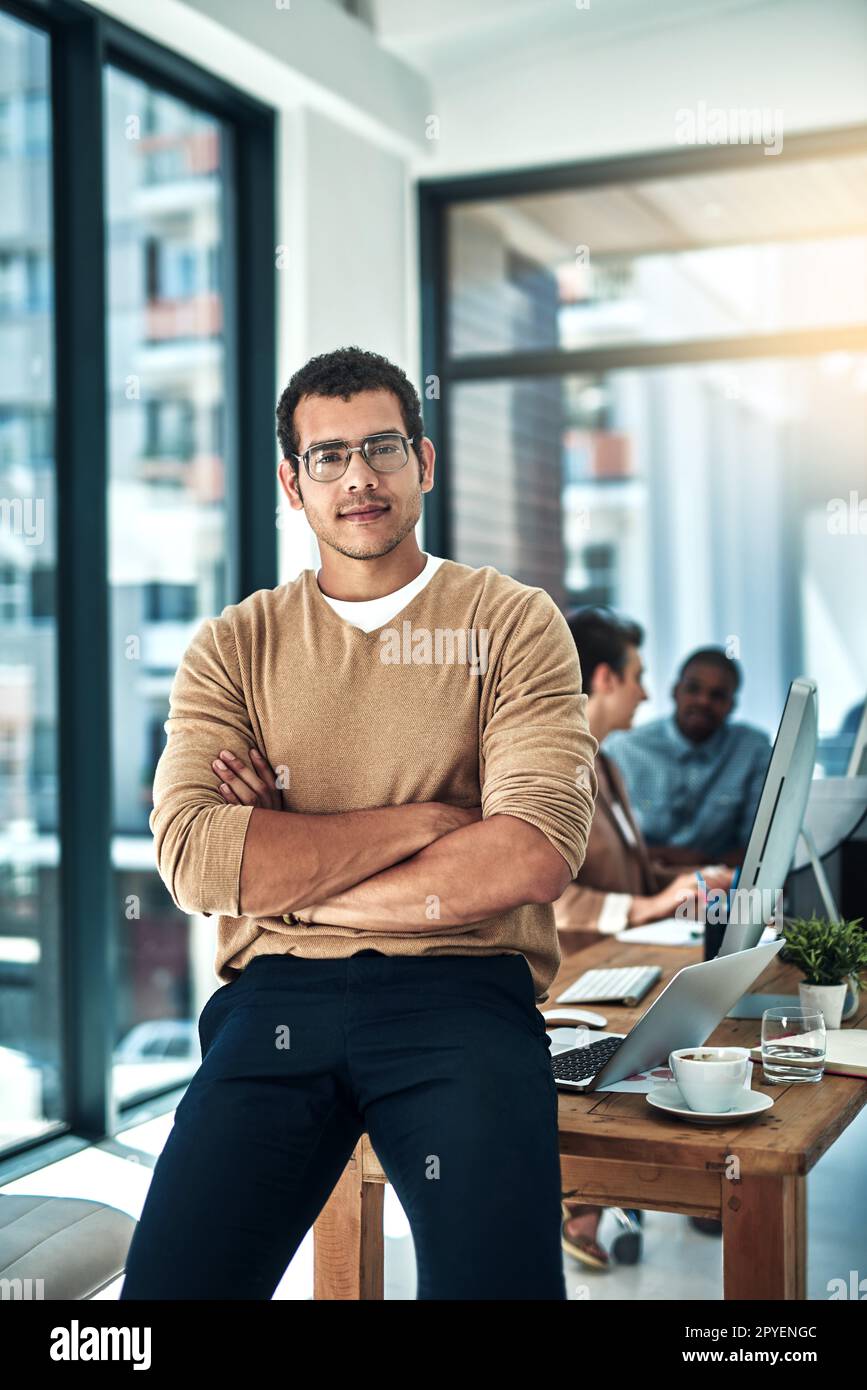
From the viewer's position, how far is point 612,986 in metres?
2.11

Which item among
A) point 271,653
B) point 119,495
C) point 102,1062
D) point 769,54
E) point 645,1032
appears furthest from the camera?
point 119,495

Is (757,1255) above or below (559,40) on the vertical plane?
below

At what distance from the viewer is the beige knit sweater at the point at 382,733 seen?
162cm

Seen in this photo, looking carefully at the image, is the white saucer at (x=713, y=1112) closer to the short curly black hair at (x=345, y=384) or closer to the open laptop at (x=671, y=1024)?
the open laptop at (x=671, y=1024)

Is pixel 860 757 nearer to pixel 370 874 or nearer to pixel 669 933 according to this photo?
pixel 669 933

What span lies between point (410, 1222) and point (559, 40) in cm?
386

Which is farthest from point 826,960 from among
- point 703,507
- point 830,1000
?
point 703,507

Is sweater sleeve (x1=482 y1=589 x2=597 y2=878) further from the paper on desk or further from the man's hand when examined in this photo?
the paper on desk

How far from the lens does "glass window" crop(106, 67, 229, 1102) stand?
483 centimetres

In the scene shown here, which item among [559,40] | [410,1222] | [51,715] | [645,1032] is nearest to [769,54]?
[559,40]

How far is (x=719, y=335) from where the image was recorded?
4.42 meters

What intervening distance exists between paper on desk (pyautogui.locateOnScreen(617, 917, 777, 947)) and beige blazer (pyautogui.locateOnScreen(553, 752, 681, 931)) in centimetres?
10

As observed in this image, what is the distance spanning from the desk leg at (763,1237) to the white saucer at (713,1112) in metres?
0.08
